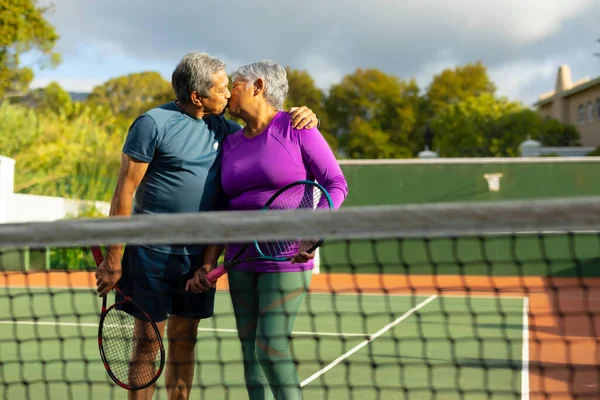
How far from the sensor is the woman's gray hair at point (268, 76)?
3.22 metres

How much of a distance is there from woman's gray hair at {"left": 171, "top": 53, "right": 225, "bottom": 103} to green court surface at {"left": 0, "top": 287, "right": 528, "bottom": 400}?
98 cm

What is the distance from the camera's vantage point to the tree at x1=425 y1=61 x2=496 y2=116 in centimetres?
5369

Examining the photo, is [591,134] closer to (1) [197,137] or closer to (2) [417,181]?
(2) [417,181]

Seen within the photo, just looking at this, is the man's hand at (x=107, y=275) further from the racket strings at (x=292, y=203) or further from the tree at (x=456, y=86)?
the tree at (x=456, y=86)

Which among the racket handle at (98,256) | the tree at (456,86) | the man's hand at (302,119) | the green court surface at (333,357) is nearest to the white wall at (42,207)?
the green court surface at (333,357)

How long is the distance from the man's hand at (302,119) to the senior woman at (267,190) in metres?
0.03

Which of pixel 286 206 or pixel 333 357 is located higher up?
pixel 286 206

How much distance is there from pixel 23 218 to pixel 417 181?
26.0ft

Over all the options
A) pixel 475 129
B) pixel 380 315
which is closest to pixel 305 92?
pixel 475 129

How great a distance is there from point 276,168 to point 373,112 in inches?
2037

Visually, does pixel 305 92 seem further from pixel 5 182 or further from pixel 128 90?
pixel 5 182

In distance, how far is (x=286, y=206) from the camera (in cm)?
323

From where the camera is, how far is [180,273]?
11.0ft

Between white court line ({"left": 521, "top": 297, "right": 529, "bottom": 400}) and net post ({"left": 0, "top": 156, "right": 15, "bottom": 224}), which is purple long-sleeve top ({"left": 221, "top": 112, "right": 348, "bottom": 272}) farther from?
net post ({"left": 0, "top": 156, "right": 15, "bottom": 224})
